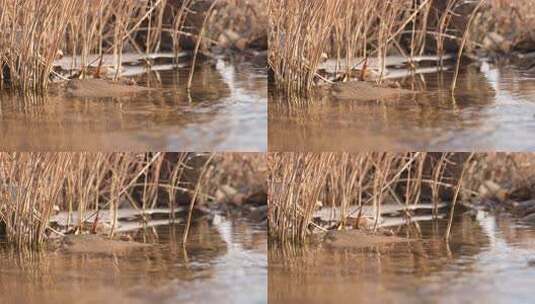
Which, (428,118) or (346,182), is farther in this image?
(346,182)

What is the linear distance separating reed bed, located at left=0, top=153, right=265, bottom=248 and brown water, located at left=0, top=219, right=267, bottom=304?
0.11 meters

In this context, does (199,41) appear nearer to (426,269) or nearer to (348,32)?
(348,32)

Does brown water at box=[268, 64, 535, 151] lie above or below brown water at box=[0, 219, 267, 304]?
above

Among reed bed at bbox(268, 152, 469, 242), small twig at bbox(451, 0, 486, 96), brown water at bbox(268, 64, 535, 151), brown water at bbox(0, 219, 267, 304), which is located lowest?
brown water at bbox(0, 219, 267, 304)

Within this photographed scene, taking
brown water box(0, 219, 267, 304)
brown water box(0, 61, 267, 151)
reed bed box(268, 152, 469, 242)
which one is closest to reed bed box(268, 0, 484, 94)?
brown water box(0, 61, 267, 151)

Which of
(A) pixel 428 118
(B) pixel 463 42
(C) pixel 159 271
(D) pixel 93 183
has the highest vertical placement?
(B) pixel 463 42

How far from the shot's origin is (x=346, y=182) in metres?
3.62

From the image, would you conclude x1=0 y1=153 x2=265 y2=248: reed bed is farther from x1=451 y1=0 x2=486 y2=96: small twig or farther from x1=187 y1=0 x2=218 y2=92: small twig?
x1=451 y1=0 x2=486 y2=96: small twig

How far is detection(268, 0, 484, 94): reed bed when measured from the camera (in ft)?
11.5

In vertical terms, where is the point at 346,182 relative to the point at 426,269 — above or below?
above

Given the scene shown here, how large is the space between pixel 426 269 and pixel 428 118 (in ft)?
1.88

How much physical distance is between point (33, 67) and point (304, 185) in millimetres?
1121

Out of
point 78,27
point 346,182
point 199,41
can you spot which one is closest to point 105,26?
point 78,27

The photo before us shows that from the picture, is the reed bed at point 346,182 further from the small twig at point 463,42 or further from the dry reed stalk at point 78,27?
the dry reed stalk at point 78,27
